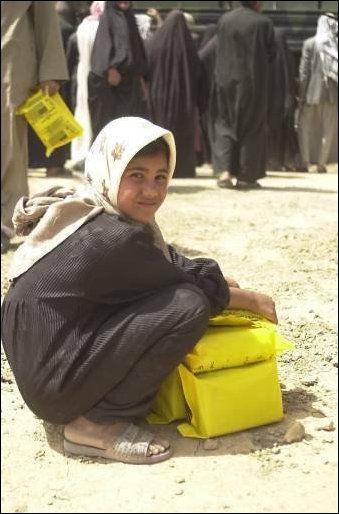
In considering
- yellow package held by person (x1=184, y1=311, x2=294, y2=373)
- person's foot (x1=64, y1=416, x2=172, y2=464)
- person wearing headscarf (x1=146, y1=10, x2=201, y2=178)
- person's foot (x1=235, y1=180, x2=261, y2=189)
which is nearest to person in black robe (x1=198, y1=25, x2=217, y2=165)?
person wearing headscarf (x1=146, y1=10, x2=201, y2=178)

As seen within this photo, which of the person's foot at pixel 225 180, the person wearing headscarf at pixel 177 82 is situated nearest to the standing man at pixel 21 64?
the person's foot at pixel 225 180

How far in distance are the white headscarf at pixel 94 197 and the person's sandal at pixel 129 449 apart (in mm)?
493

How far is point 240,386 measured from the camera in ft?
7.75

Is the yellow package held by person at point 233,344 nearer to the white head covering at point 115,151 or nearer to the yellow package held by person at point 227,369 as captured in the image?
the yellow package held by person at point 227,369

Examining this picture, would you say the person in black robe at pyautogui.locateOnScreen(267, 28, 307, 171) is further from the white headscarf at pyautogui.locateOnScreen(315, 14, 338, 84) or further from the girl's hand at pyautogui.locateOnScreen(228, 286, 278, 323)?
the girl's hand at pyautogui.locateOnScreen(228, 286, 278, 323)

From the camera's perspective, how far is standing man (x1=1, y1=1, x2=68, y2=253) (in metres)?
4.58

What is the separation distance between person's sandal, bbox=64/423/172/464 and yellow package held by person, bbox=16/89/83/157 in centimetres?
229

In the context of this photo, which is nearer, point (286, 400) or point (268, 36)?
point (286, 400)

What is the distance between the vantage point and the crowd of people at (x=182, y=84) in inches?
183

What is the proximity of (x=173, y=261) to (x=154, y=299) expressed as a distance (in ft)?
0.89

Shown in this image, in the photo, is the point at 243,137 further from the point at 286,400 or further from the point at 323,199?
the point at 286,400

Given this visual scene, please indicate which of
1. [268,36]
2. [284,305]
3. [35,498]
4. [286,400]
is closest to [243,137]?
[268,36]

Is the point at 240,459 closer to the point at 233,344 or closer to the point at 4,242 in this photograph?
the point at 233,344

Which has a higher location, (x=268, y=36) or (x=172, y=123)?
(x=268, y=36)
